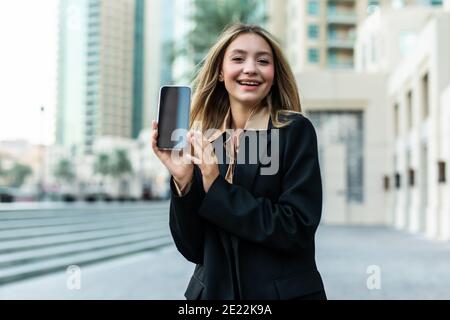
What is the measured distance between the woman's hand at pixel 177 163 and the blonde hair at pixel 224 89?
0.21 metres

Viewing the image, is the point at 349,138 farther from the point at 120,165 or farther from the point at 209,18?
the point at 120,165

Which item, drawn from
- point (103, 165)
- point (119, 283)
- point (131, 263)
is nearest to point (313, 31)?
point (103, 165)

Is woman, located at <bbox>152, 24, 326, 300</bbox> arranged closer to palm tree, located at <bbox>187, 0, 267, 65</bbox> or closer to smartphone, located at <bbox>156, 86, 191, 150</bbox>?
smartphone, located at <bbox>156, 86, 191, 150</bbox>

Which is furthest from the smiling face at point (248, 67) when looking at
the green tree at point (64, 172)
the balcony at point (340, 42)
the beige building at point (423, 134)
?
the green tree at point (64, 172)

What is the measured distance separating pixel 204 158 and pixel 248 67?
265mm

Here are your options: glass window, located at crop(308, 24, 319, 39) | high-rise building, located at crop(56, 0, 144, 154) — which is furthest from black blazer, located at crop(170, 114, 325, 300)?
glass window, located at crop(308, 24, 319, 39)

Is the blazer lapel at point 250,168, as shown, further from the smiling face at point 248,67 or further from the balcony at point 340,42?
the balcony at point 340,42

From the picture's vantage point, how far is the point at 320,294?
1.39 meters

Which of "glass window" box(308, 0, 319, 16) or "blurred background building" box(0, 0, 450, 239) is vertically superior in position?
"glass window" box(308, 0, 319, 16)

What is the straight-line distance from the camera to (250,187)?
4.76 feet

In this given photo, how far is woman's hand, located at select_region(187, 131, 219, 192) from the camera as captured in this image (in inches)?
53.4

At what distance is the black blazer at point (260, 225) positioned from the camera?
1355 millimetres

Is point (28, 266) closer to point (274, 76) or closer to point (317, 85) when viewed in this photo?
point (274, 76)
